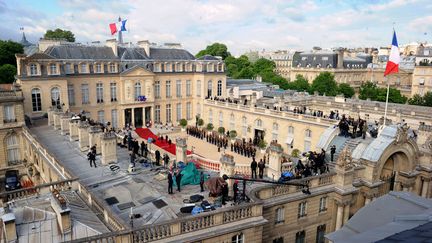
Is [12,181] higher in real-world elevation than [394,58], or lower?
lower

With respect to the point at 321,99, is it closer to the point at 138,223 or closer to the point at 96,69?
the point at 96,69

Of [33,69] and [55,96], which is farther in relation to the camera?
[55,96]

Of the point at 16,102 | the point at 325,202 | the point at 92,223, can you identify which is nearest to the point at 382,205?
the point at 325,202

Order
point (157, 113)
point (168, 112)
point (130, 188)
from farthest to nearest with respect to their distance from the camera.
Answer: point (168, 112) → point (157, 113) → point (130, 188)

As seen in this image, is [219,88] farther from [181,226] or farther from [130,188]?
[181,226]

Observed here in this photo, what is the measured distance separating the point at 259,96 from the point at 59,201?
147ft

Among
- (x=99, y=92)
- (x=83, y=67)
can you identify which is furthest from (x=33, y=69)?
(x=99, y=92)

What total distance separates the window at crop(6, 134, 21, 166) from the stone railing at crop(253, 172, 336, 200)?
28209 mm

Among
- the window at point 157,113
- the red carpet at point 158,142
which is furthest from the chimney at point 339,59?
the red carpet at point 158,142

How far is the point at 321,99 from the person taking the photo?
52.3 metres

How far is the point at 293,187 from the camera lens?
731 inches

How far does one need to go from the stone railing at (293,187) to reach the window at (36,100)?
109 feet

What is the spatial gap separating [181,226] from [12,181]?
2627 cm

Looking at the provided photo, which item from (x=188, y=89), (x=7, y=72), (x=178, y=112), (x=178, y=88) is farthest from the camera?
(x=188, y=89)
